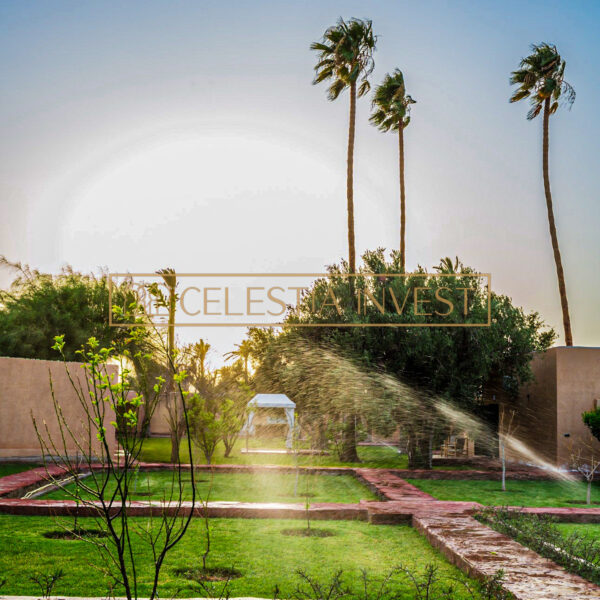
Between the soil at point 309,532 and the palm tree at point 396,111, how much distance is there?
744 inches

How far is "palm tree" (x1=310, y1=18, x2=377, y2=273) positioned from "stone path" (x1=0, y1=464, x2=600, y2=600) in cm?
1442

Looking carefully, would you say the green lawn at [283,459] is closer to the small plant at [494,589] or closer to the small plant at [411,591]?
the small plant at [411,591]

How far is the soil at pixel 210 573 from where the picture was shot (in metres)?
5.49

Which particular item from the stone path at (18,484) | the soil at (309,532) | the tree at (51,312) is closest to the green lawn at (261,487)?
the stone path at (18,484)

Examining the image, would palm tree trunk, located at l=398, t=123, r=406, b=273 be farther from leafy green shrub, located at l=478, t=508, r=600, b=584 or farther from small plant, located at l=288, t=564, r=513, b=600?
small plant, located at l=288, t=564, r=513, b=600

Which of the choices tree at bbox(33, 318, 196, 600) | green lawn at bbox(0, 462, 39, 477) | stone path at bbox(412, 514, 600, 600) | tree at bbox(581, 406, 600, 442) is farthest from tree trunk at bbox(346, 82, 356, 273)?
stone path at bbox(412, 514, 600, 600)

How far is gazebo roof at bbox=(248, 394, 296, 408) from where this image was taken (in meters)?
19.8

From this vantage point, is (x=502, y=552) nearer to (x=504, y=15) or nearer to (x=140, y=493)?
(x=140, y=493)

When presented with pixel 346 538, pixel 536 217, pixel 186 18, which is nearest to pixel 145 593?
pixel 346 538

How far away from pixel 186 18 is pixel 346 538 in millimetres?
9270

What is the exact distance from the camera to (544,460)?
17.9 metres

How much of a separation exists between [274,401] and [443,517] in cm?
1229

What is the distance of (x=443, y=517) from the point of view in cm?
805

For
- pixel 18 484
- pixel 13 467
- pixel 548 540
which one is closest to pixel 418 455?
pixel 13 467
